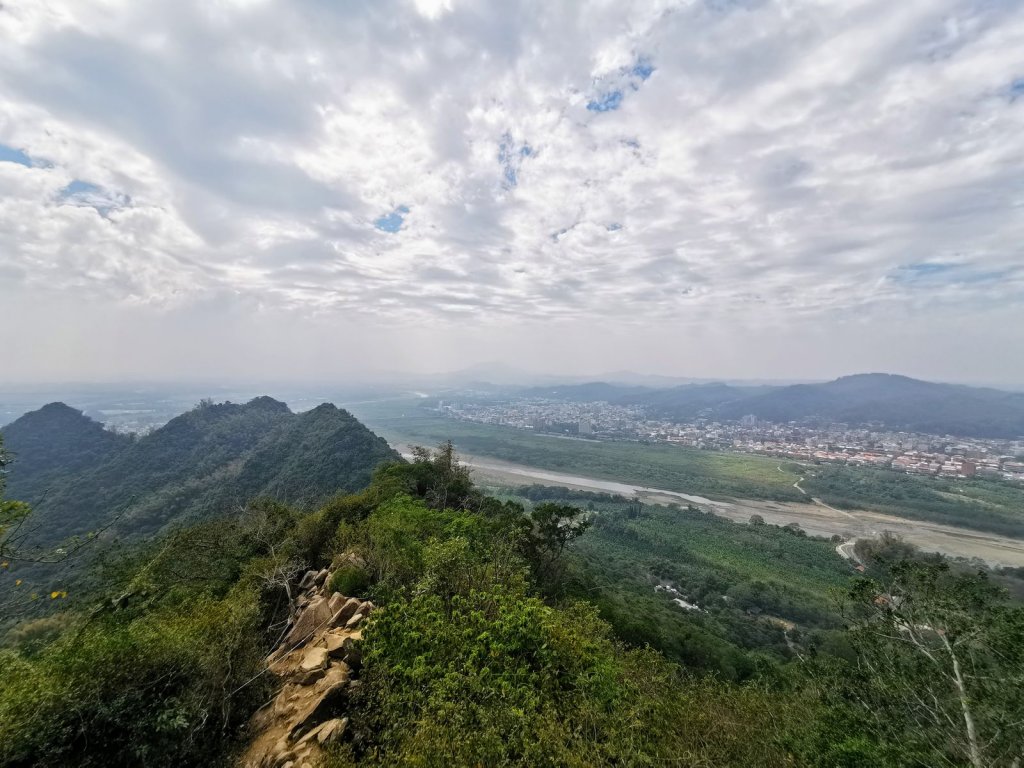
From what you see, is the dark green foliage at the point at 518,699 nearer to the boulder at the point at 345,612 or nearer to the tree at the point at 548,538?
the boulder at the point at 345,612

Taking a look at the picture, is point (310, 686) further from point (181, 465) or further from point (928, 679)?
point (181, 465)

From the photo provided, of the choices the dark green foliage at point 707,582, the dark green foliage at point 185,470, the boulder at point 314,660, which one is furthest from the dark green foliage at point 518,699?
the dark green foliage at point 185,470

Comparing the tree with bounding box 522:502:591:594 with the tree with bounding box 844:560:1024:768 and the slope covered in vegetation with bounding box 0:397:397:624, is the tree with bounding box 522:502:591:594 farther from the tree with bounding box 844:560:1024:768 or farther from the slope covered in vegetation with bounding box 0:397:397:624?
the slope covered in vegetation with bounding box 0:397:397:624

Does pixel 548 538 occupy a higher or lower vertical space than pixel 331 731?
lower

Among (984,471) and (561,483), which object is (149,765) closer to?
(561,483)

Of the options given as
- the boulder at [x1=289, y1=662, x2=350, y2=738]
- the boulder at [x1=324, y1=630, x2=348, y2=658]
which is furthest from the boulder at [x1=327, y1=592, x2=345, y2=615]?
the boulder at [x1=289, y1=662, x2=350, y2=738]

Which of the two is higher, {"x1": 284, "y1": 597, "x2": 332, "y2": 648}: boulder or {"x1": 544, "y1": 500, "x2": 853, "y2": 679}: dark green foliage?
{"x1": 284, "y1": 597, "x2": 332, "y2": 648}: boulder

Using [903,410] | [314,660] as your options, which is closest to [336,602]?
[314,660]
